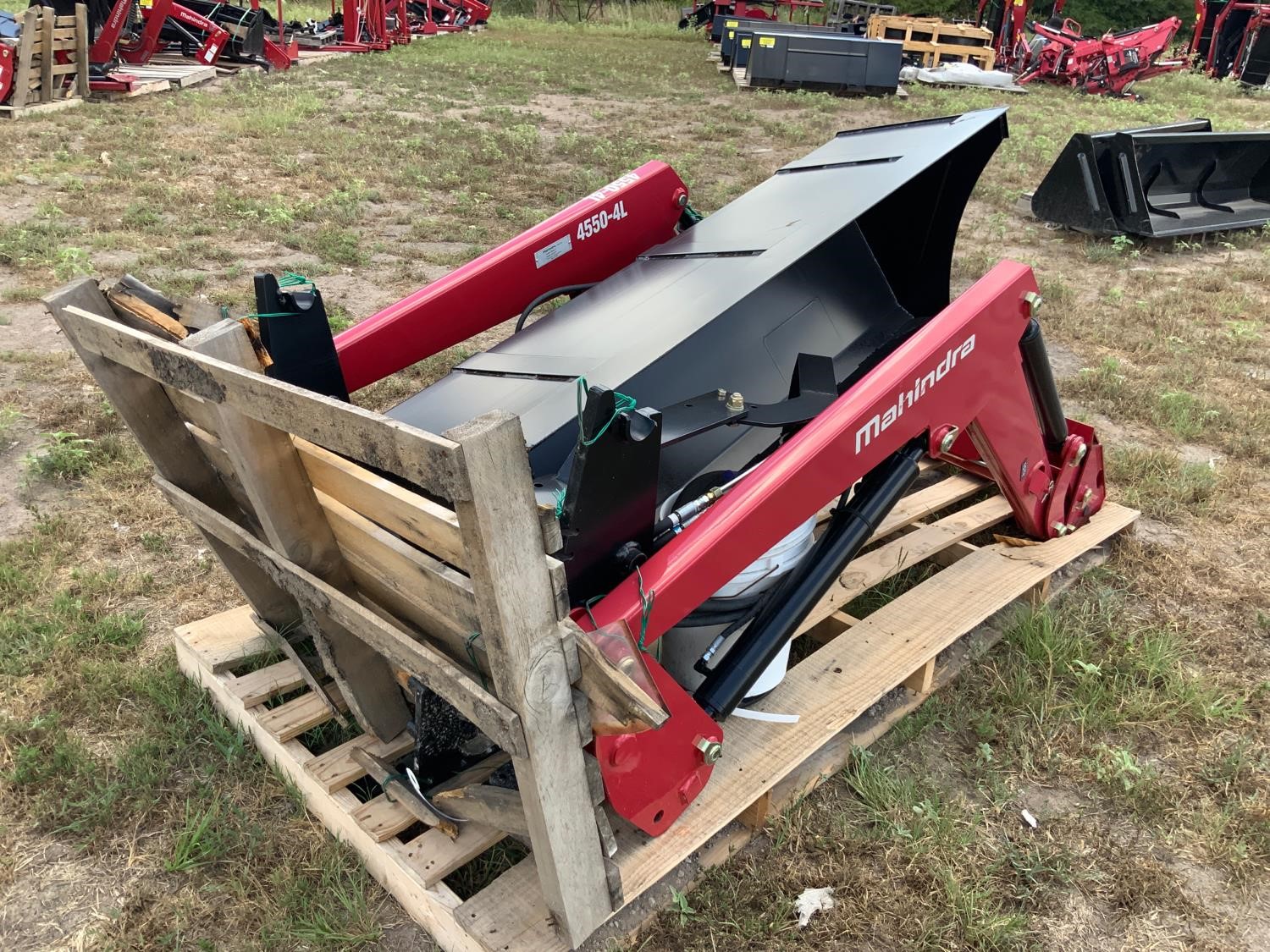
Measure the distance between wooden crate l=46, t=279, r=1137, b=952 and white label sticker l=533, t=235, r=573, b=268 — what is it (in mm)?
1285

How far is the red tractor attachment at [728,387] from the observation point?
1.83 metres

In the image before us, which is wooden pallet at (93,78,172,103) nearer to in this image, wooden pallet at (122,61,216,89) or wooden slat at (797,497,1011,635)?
wooden pallet at (122,61,216,89)

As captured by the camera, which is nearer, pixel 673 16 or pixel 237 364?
pixel 237 364

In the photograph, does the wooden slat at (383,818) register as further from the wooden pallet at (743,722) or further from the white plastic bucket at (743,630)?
the white plastic bucket at (743,630)

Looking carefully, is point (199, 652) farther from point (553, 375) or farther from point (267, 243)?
point (267, 243)

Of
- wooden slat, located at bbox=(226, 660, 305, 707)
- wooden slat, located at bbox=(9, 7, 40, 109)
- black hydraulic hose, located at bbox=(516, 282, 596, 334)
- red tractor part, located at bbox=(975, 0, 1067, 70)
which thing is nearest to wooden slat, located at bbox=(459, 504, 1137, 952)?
wooden slat, located at bbox=(226, 660, 305, 707)

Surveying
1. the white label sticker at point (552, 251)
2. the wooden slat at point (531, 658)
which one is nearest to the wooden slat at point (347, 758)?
the wooden slat at point (531, 658)

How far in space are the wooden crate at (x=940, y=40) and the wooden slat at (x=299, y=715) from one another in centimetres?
1634

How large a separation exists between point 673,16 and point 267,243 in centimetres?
2272

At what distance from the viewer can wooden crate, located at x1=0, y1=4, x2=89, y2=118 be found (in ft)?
32.0

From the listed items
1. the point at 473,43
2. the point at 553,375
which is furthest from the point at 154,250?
the point at 473,43

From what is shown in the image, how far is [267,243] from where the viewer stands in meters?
6.63

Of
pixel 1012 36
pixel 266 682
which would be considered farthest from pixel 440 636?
pixel 1012 36

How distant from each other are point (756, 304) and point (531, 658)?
144cm
